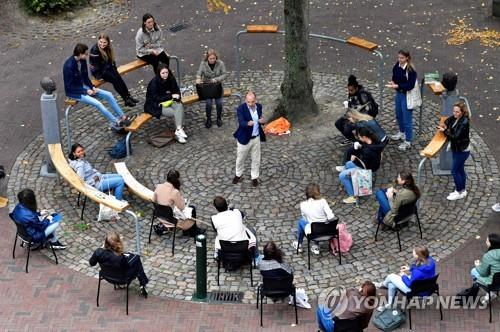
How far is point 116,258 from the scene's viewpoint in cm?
1302

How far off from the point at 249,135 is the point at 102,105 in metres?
3.21

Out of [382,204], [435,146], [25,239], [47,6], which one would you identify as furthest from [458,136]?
[47,6]

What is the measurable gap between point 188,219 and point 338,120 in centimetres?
381

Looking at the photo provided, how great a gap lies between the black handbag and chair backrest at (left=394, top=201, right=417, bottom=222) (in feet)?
15.7

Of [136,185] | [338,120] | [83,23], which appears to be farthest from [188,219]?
[83,23]

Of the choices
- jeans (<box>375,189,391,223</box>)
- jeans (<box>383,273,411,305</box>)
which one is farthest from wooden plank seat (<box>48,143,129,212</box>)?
jeans (<box>383,273,411,305</box>)

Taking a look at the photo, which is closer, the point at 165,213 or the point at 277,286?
the point at 277,286

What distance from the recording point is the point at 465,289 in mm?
13445

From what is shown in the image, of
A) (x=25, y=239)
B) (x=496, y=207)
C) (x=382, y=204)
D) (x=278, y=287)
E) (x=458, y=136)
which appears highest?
(x=458, y=136)

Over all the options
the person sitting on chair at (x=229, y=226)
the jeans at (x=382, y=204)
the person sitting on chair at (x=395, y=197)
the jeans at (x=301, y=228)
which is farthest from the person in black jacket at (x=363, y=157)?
the person sitting on chair at (x=229, y=226)

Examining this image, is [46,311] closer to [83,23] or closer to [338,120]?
[338,120]

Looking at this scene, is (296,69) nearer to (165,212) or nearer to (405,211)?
(405,211)

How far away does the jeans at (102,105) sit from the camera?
1711 centimetres

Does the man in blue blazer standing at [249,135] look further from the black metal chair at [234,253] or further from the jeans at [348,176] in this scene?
the black metal chair at [234,253]
